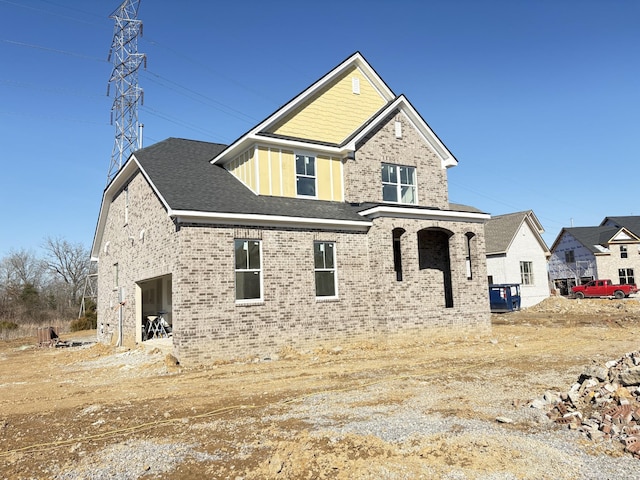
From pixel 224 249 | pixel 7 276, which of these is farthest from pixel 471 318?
pixel 7 276

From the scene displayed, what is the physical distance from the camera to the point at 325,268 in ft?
51.8

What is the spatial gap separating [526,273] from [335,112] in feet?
79.4

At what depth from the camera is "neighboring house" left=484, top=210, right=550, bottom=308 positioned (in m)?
35.0

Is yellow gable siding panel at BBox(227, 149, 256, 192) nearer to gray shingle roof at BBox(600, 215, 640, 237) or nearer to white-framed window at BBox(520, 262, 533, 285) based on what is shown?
white-framed window at BBox(520, 262, 533, 285)

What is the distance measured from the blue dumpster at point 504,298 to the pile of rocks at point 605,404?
79.3 feet

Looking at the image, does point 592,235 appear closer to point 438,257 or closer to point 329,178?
point 438,257

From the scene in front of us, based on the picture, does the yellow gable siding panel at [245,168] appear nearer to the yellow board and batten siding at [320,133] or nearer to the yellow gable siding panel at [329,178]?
the yellow board and batten siding at [320,133]

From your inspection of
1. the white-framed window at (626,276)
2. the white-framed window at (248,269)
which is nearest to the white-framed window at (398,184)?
the white-framed window at (248,269)

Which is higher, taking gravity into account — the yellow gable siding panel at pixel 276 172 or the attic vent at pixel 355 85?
the attic vent at pixel 355 85

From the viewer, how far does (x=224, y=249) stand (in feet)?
45.0

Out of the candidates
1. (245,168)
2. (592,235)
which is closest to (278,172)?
(245,168)

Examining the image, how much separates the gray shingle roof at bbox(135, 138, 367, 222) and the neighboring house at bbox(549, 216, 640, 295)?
4250cm

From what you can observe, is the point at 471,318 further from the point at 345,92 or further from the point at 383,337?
the point at 345,92

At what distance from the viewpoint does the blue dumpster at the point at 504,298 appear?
104ft
